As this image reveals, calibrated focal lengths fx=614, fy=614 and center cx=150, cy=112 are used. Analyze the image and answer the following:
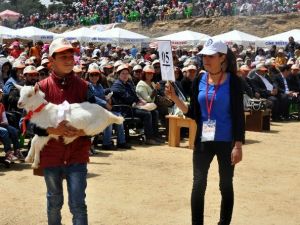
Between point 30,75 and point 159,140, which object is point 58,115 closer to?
point 30,75

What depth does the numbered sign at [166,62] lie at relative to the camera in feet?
18.2

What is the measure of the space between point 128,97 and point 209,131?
21.4ft

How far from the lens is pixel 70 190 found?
14.8 feet

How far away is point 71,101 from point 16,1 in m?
94.2

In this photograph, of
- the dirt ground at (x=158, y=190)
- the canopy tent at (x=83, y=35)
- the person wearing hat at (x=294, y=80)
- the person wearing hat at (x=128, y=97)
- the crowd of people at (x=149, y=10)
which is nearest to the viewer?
the dirt ground at (x=158, y=190)

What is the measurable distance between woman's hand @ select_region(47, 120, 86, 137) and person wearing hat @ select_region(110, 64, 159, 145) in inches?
276

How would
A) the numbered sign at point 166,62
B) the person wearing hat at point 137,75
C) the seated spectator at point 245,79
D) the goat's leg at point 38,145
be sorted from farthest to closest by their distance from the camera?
1. the seated spectator at point 245,79
2. the person wearing hat at point 137,75
3. the numbered sign at point 166,62
4. the goat's leg at point 38,145

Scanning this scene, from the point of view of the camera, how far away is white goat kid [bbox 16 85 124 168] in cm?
453

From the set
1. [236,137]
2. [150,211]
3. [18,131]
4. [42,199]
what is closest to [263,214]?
[150,211]

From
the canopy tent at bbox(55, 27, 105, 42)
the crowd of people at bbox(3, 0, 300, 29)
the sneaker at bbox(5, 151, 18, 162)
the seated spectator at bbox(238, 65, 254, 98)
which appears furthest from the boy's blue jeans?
the crowd of people at bbox(3, 0, 300, 29)

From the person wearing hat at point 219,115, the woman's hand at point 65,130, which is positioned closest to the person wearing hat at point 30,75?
the person wearing hat at point 219,115

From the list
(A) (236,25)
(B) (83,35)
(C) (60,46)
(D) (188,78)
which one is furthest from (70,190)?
(A) (236,25)

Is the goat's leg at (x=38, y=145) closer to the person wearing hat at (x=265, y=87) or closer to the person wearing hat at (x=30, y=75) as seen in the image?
the person wearing hat at (x=30, y=75)

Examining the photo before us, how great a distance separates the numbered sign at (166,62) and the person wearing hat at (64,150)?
1130mm
